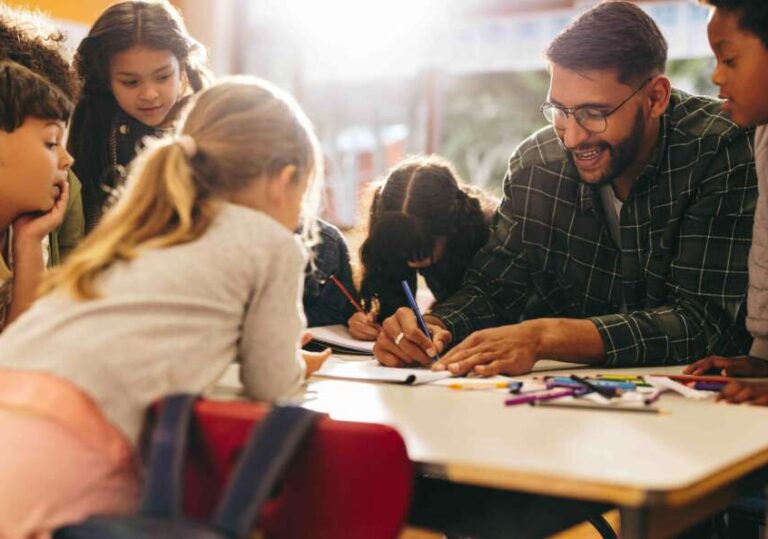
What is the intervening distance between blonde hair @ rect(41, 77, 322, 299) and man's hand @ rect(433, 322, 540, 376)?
401 mm

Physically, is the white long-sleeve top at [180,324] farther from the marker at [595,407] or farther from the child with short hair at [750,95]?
the child with short hair at [750,95]

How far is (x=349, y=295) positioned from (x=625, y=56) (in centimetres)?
82

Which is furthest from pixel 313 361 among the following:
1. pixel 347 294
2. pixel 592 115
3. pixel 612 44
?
pixel 612 44

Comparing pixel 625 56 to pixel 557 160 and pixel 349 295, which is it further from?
pixel 349 295

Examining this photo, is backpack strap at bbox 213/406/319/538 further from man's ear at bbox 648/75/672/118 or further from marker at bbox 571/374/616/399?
man's ear at bbox 648/75/672/118

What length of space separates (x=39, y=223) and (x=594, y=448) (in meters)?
1.28

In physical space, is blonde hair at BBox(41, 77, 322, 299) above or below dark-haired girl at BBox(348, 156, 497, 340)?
above

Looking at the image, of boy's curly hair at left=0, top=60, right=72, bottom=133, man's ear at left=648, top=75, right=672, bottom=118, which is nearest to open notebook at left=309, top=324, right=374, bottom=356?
boy's curly hair at left=0, top=60, right=72, bottom=133

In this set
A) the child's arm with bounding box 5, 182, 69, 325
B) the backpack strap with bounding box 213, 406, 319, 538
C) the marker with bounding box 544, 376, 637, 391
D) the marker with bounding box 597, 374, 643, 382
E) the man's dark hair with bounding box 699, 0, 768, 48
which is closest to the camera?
the backpack strap with bounding box 213, 406, 319, 538

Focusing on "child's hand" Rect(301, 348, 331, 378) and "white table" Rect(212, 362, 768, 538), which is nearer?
"white table" Rect(212, 362, 768, 538)

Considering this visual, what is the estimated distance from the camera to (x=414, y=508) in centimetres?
129

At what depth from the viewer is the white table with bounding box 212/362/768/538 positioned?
3.06 feet

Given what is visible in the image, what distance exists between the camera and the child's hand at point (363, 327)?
2.02 meters

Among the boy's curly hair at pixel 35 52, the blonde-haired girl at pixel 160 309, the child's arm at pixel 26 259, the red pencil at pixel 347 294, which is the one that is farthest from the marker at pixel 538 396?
the boy's curly hair at pixel 35 52
